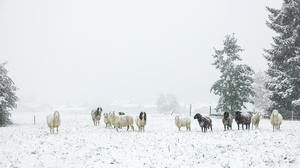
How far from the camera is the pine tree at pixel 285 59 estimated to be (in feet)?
133

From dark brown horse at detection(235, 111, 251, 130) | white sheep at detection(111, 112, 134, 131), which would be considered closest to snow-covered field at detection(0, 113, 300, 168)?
dark brown horse at detection(235, 111, 251, 130)

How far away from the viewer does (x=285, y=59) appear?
42.3m

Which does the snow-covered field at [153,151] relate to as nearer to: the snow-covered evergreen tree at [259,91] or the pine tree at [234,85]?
the pine tree at [234,85]

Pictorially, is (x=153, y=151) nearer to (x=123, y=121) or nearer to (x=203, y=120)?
(x=203, y=120)

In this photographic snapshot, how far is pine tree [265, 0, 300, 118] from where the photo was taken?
40.5 meters

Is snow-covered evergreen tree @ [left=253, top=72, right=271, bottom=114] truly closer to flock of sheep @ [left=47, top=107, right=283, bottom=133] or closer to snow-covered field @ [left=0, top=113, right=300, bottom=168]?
flock of sheep @ [left=47, top=107, right=283, bottom=133]

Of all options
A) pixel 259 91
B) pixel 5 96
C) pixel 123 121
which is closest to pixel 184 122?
pixel 123 121

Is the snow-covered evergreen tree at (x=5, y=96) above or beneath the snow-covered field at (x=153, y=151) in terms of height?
above

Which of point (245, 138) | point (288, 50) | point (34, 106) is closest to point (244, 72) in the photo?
point (288, 50)

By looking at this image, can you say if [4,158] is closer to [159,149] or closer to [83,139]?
[83,139]

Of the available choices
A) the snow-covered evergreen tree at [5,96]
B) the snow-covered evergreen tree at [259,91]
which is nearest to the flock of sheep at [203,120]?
the snow-covered evergreen tree at [5,96]

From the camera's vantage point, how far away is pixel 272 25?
142ft

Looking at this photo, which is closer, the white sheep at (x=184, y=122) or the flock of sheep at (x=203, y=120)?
the flock of sheep at (x=203, y=120)

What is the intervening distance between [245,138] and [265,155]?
4.89 metres
